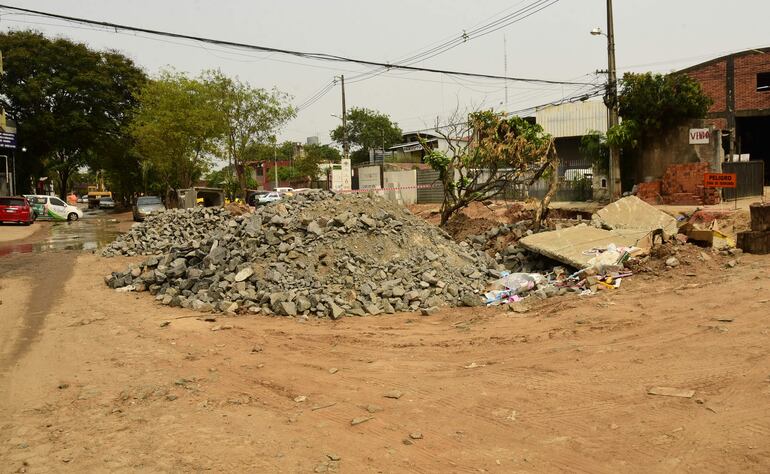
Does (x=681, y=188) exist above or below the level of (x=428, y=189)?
below

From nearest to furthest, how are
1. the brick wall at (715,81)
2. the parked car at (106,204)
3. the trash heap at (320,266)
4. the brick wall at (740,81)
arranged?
the trash heap at (320,266), the brick wall at (740,81), the brick wall at (715,81), the parked car at (106,204)

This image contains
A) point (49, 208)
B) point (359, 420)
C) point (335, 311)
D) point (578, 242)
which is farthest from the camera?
point (49, 208)

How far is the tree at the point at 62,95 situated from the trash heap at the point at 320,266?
104ft

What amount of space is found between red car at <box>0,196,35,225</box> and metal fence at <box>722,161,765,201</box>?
1203 inches

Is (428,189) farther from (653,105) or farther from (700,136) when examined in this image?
(700,136)

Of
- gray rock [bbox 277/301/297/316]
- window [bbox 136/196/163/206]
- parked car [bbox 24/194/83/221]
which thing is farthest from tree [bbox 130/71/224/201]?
gray rock [bbox 277/301/297/316]

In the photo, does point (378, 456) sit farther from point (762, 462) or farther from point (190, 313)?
point (190, 313)

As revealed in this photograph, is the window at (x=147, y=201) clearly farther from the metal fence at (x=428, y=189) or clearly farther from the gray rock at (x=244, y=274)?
the gray rock at (x=244, y=274)

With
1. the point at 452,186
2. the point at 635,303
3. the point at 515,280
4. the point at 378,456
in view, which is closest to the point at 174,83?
the point at 452,186

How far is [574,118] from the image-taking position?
121 feet

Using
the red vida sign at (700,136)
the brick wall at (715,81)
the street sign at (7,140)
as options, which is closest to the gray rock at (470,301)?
the red vida sign at (700,136)

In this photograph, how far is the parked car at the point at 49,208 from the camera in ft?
115

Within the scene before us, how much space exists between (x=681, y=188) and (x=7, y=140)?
38242 millimetres

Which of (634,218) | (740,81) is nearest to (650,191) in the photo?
(634,218)
